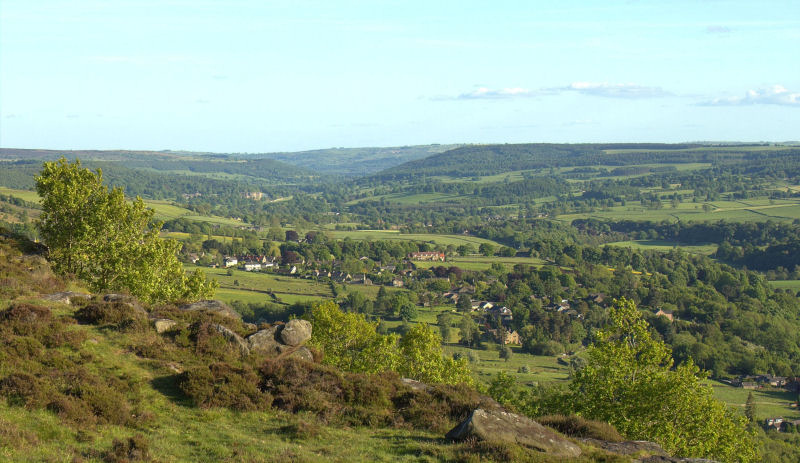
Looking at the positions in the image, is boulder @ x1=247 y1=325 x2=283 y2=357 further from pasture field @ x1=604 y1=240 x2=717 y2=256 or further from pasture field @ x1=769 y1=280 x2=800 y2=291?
pasture field @ x1=604 y1=240 x2=717 y2=256

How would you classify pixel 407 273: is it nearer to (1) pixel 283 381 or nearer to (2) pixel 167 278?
(2) pixel 167 278

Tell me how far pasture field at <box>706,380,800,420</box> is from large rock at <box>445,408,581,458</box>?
62.0 m

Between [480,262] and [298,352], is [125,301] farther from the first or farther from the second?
[480,262]

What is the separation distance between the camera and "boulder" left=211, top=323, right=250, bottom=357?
938 inches

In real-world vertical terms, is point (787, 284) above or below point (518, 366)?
above

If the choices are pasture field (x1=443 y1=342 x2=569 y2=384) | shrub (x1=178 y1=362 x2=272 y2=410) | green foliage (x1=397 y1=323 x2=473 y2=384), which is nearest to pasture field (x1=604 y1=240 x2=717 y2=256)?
pasture field (x1=443 y1=342 x2=569 y2=384)

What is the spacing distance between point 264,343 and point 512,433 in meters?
11.6

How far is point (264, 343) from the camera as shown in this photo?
25.1 metres

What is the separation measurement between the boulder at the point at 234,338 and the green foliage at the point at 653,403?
15.8 meters

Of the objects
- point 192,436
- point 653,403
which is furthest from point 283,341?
point 653,403

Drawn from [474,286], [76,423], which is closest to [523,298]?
[474,286]

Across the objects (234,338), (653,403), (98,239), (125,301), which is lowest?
(653,403)

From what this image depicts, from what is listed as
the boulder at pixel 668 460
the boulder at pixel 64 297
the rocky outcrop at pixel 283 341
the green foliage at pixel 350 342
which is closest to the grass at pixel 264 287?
the green foliage at pixel 350 342

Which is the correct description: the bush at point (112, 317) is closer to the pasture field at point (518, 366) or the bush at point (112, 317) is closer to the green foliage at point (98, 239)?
the green foliage at point (98, 239)
